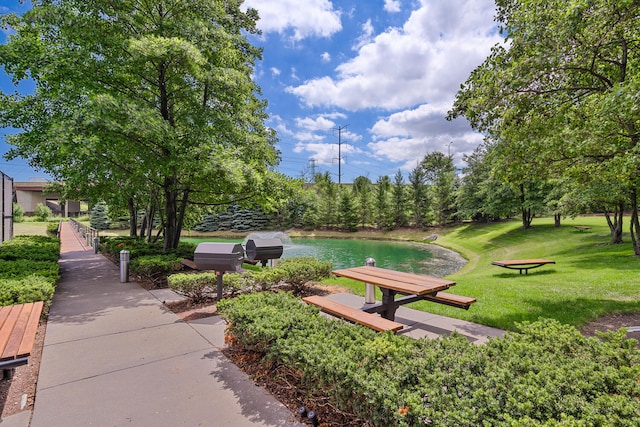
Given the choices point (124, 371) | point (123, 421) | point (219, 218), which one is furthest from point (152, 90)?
point (219, 218)

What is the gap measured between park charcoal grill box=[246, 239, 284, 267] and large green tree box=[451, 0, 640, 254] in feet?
15.5

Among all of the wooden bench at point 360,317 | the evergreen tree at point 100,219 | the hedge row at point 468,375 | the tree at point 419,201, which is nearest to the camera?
the hedge row at point 468,375

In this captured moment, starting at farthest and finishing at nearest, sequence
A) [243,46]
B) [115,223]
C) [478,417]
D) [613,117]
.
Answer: [115,223] → [243,46] → [613,117] → [478,417]

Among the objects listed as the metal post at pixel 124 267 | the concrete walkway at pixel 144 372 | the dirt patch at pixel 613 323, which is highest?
the metal post at pixel 124 267

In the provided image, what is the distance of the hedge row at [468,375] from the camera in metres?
1.63

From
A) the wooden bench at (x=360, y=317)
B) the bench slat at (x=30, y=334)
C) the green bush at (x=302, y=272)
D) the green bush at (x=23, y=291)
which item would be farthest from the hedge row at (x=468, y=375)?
the green bush at (x=23, y=291)

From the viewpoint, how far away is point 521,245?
19.8m

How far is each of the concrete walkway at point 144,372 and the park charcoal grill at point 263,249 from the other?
7.08 ft

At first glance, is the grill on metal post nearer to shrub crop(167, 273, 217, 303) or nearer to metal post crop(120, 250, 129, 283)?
shrub crop(167, 273, 217, 303)

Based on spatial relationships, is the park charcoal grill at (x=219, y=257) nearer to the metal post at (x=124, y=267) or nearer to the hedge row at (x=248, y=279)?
the hedge row at (x=248, y=279)

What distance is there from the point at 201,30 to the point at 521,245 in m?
20.8

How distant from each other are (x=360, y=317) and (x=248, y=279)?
2896mm

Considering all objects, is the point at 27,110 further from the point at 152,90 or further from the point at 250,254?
the point at 250,254

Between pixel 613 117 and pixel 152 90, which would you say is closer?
pixel 613 117
